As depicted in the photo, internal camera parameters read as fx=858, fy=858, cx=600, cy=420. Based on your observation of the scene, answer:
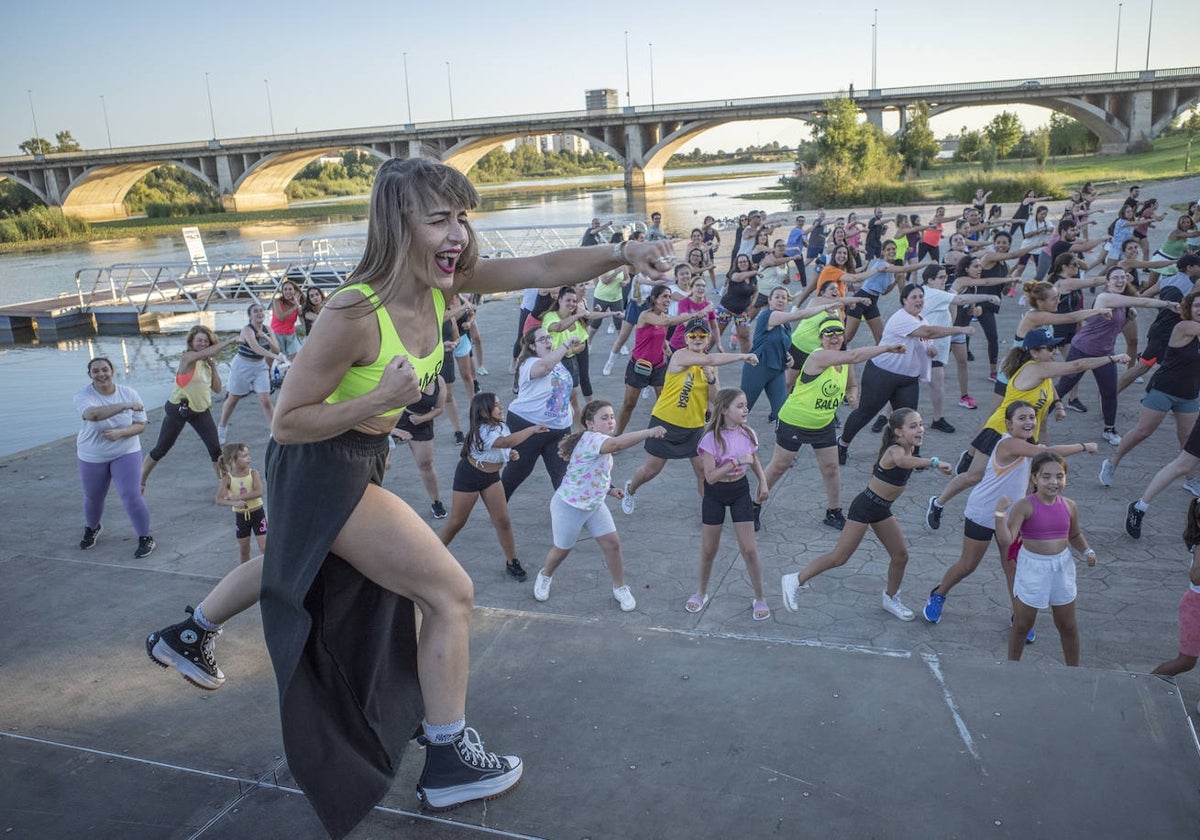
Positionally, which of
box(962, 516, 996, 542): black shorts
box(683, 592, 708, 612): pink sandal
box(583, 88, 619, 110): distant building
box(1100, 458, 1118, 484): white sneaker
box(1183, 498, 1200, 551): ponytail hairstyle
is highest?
box(583, 88, 619, 110): distant building

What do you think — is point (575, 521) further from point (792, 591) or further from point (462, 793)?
point (462, 793)

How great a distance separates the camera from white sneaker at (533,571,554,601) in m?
5.61

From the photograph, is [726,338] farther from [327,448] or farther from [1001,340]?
[327,448]

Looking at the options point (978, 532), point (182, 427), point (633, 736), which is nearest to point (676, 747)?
point (633, 736)

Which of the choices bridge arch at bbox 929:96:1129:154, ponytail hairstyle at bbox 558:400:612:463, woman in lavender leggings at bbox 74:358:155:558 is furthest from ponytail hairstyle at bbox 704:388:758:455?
bridge arch at bbox 929:96:1129:154

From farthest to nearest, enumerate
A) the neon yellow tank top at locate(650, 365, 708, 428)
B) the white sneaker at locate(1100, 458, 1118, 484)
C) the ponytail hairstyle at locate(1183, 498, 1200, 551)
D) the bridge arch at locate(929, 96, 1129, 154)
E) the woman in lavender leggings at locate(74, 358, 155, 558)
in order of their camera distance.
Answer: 1. the bridge arch at locate(929, 96, 1129, 154)
2. the white sneaker at locate(1100, 458, 1118, 484)
3. the neon yellow tank top at locate(650, 365, 708, 428)
4. the woman in lavender leggings at locate(74, 358, 155, 558)
5. the ponytail hairstyle at locate(1183, 498, 1200, 551)

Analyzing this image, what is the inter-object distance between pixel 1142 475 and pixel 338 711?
7218mm

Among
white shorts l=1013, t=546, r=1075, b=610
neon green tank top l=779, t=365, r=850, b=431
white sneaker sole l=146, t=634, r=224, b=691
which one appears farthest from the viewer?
neon green tank top l=779, t=365, r=850, b=431

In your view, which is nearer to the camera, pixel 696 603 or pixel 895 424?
pixel 895 424

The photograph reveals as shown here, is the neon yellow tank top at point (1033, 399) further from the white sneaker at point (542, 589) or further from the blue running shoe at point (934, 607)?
the white sneaker at point (542, 589)

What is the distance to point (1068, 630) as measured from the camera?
426 centimetres

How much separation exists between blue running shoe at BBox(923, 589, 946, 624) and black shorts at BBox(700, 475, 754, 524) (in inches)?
44.8

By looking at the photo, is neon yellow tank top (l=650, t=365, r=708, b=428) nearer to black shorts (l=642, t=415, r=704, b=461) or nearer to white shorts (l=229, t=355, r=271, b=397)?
black shorts (l=642, t=415, r=704, b=461)

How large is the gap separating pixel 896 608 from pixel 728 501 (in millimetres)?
1179
